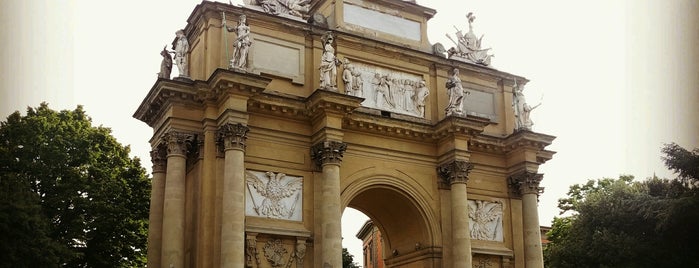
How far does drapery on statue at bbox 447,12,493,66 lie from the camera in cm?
2819

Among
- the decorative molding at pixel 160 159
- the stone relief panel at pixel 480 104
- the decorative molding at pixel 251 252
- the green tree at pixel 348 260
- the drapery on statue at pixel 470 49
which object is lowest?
the decorative molding at pixel 251 252

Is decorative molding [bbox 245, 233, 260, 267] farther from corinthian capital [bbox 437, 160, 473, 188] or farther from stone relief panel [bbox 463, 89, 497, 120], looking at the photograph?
stone relief panel [bbox 463, 89, 497, 120]

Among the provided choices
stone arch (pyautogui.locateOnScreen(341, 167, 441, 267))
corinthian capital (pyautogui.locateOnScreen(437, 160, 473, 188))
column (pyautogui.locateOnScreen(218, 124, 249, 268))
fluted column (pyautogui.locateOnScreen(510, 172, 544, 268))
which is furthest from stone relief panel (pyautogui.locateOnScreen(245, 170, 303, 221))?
fluted column (pyautogui.locateOnScreen(510, 172, 544, 268))

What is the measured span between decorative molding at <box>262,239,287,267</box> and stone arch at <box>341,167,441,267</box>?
2.55 metres

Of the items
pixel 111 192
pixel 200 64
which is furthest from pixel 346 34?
pixel 111 192

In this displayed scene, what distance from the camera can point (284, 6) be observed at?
25062 mm

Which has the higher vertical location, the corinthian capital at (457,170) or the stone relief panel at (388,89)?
the stone relief panel at (388,89)

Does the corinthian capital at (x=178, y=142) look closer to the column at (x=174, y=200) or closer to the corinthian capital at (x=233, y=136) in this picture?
the column at (x=174, y=200)

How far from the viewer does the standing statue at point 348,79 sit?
2464 cm

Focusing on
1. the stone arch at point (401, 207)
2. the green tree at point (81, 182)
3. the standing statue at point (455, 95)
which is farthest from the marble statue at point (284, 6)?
the green tree at point (81, 182)

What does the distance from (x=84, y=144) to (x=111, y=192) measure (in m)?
2.09

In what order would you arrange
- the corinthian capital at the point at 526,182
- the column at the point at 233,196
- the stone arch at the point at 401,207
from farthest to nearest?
the corinthian capital at the point at 526,182 → the stone arch at the point at 401,207 → the column at the point at 233,196

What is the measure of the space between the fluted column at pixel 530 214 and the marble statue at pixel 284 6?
9.05 meters

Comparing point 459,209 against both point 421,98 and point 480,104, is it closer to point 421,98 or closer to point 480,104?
point 421,98
